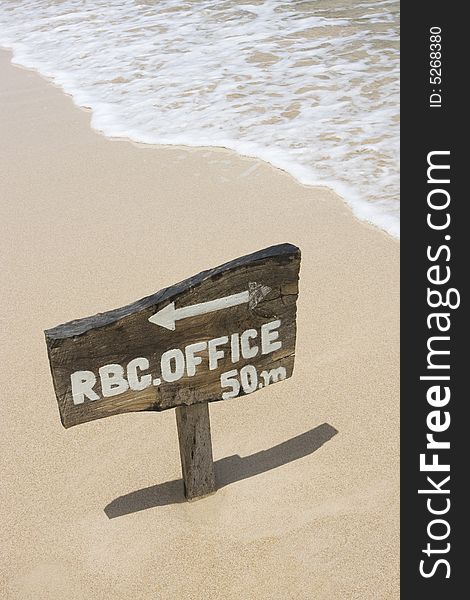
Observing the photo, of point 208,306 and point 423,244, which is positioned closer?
point 208,306

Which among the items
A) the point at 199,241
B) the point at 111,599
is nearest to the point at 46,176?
the point at 199,241

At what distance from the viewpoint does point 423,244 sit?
4.07 meters

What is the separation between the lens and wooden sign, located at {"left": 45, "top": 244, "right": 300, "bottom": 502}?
239 centimetres

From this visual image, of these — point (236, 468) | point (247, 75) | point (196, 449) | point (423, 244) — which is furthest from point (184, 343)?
point (247, 75)

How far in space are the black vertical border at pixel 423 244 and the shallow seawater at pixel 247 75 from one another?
→ 1.12 ft

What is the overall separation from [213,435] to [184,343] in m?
0.76

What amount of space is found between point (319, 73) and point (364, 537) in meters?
5.41

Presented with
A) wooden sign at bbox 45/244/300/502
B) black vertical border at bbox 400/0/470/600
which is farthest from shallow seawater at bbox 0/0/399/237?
wooden sign at bbox 45/244/300/502

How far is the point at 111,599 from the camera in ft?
8.23

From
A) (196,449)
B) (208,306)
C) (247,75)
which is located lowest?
(196,449)

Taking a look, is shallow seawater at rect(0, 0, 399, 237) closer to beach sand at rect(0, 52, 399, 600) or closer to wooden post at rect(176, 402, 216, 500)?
beach sand at rect(0, 52, 399, 600)

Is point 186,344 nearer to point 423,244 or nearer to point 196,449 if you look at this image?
point 196,449

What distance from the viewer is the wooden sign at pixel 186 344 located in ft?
7.84

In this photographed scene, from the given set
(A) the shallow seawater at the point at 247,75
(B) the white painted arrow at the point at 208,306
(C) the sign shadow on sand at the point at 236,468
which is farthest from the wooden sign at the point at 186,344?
(A) the shallow seawater at the point at 247,75
